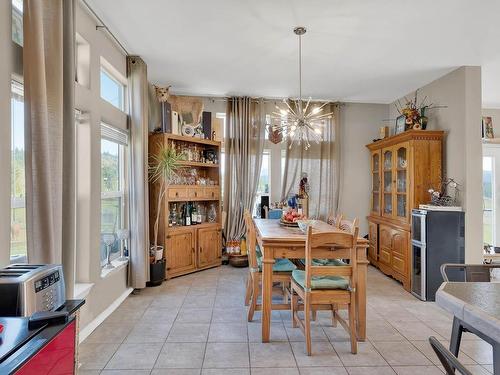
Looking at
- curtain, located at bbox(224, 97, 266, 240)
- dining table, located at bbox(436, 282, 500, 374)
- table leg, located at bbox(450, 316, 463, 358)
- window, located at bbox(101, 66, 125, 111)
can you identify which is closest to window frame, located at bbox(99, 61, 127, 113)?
window, located at bbox(101, 66, 125, 111)

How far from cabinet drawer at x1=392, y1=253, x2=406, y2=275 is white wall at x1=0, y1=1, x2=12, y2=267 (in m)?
4.18

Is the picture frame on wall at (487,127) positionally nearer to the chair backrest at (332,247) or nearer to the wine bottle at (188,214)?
the chair backrest at (332,247)

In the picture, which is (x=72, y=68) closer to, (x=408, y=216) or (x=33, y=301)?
(x=33, y=301)

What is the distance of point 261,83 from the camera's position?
447cm

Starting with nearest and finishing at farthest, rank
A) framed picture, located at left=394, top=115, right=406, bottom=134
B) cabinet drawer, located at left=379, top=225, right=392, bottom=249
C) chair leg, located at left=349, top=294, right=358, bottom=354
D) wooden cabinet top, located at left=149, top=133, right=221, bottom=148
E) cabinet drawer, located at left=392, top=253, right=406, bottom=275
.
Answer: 1. chair leg, located at left=349, top=294, right=358, bottom=354
2. cabinet drawer, located at left=392, top=253, right=406, bottom=275
3. wooden cabinet top, located at left=149, top=133, right=221, bottom=148
4. framed picture, located at left=394, top=115, right=406, bottom=134
5. cabinet drawer, located at left=379, top=225, right=392, bottom=249

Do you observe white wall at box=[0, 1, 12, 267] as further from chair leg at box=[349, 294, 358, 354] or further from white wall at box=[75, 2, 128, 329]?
chair leg at box=[349, 294, 358, 354]

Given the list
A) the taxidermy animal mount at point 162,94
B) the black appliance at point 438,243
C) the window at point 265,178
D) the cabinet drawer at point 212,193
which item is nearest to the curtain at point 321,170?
the window at point 265,178

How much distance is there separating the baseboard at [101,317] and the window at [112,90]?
217 centimetres

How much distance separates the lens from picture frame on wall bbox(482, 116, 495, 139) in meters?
5.02

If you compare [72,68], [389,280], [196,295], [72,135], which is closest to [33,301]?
[72,135]

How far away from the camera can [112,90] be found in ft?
11.4

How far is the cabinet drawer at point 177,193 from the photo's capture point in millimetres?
4219

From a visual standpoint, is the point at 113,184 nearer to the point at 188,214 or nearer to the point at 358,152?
the point at 188,214

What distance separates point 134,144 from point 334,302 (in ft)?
9.14
